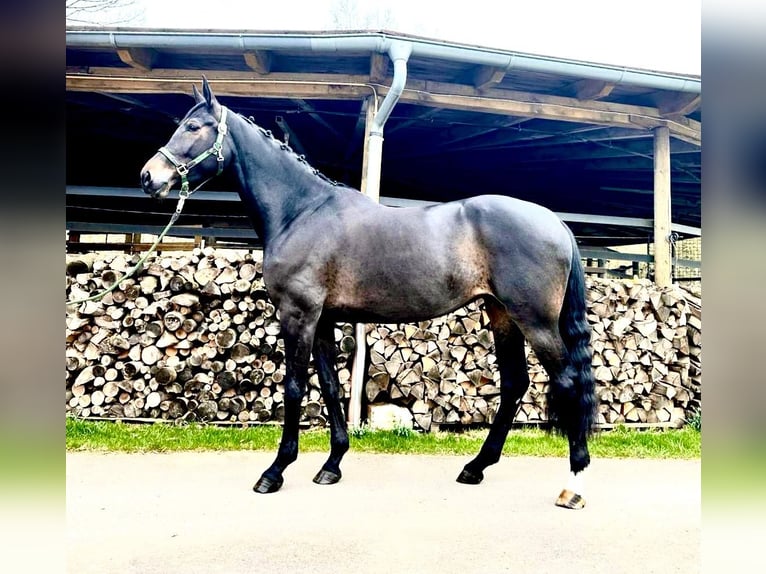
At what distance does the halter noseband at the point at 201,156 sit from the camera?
2578 mm

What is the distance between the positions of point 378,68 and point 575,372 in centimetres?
315

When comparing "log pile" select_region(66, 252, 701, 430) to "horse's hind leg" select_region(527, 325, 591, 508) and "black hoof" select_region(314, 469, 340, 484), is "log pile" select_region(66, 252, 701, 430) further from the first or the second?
"horse's hind leg" select_region(527, 325, 591, 508)

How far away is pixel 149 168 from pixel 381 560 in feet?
6.87

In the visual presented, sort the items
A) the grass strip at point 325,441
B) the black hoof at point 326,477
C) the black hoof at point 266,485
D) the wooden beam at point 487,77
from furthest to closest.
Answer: the wooden beam at point 487,77, the grass strip at point 325,441, the black hoof at point 326,477, the black hoof at point 266,485

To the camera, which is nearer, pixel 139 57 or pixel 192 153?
pixel 192 153

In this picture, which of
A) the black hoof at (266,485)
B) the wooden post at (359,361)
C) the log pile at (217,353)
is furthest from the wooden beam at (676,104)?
the black hoof at (266,485)

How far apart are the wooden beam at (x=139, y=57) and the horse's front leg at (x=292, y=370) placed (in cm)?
314

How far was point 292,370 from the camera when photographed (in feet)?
8.86

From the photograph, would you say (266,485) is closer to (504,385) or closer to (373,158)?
(504,385)

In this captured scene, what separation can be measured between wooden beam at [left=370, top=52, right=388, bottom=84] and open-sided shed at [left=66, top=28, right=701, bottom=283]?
0.02 meters

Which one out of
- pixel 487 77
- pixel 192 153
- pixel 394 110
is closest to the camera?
pixel 192 153

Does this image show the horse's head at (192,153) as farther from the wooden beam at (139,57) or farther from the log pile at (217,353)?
the wooden beam at (139,57)

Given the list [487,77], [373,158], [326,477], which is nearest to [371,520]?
[326,477]

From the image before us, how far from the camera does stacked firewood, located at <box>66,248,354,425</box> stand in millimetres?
4203
